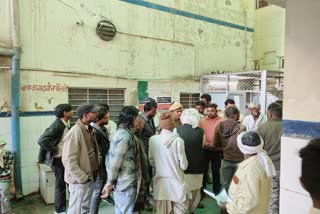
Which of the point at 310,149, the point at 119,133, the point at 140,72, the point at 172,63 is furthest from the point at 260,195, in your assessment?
the point at 172,63

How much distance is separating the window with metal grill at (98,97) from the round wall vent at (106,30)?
105 cm

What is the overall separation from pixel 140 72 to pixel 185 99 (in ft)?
5.35

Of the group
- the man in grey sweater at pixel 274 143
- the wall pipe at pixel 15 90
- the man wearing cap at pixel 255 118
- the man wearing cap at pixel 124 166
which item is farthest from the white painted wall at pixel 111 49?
the man in grey sweater at pixel 274 143

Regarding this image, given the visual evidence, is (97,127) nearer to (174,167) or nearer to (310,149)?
(174,167)

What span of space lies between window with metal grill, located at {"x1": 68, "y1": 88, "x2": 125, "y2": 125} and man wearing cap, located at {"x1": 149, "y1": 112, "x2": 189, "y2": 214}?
9.00 feet

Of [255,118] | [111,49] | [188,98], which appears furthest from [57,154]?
[188,98]

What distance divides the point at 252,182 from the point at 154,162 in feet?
3.99

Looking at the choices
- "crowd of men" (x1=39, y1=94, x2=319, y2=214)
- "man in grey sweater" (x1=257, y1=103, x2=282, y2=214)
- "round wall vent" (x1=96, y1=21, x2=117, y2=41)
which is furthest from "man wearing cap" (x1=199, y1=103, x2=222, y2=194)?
"round wall vent" (x1=96, y1=21, x2=117, y2=41)

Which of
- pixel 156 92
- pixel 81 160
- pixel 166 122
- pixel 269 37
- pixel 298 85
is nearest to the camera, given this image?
pixel 298 85

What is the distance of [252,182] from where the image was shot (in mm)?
1828

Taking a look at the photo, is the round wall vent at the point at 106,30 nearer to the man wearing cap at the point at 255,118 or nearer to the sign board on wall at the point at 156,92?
the sign board on wall at the point at 156,92

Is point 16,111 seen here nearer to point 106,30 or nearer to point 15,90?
point 15,90

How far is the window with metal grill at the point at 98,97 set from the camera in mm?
5148

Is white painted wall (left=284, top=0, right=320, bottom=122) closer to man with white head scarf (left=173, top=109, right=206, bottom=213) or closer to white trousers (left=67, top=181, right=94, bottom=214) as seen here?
man with white head scarf (left=173, top=109, right=206, bottom=213)
